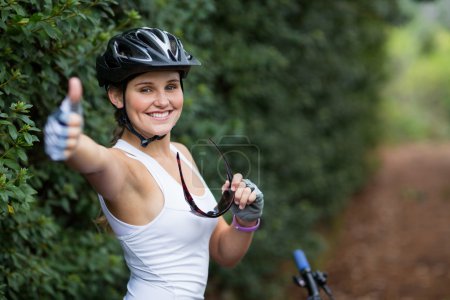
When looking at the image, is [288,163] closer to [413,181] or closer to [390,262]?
[390,262]

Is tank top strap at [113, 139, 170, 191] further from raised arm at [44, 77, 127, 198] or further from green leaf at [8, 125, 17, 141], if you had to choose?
green leaf at [8, 125, 17, 141]

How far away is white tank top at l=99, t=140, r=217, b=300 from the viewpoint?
230 centimetres

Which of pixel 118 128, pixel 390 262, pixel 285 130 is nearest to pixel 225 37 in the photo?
pixel 285 130

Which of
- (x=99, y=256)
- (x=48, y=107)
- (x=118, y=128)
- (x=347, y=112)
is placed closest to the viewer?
(x=118, y=128)

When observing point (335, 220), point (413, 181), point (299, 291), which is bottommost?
point (299, 291)

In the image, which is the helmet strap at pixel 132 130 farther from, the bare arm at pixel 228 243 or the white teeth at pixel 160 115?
the bare arm at pixel 228 243

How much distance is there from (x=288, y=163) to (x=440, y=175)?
7.56 metres

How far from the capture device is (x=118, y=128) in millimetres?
2578

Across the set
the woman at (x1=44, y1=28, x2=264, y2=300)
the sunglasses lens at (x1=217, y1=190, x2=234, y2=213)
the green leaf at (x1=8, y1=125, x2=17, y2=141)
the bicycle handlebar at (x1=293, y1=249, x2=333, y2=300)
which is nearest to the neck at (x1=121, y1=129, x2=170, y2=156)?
the woman at (x1=44, y1=28, x2=264, y2=300)

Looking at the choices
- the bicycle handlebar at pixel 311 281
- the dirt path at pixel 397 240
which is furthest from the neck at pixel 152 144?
the dirt path at pixel 397 240

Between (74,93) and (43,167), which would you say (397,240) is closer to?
(43,167)

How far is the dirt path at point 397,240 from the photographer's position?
809 cm

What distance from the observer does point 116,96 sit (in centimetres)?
246

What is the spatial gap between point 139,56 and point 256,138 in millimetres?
4540
